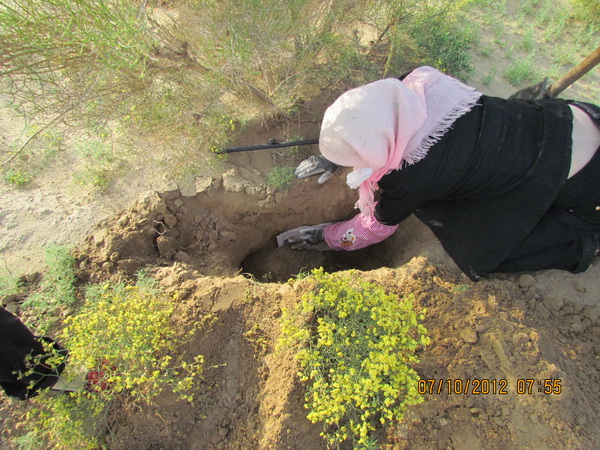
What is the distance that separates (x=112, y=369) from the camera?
6.37ft

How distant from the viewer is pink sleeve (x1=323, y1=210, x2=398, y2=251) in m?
2.60

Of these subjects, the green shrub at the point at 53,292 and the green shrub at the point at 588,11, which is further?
the green shrub at the point at 588,11

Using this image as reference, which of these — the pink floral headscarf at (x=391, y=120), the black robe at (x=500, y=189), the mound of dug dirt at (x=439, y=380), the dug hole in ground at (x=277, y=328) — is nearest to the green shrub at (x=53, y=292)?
the dug hole in ground at (x=277, y=328)

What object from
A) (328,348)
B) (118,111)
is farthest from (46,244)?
(328,348)

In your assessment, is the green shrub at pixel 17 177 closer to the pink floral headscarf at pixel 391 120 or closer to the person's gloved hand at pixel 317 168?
the person's gloved hand at pixel 317 168

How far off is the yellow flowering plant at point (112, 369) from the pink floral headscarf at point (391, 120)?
4.60 feet

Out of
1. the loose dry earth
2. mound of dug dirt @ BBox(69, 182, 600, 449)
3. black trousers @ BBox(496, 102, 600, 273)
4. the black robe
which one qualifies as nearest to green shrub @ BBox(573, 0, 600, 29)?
black trousers @ BBox(496, 102, 600, 273)

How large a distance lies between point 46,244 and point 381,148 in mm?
2553

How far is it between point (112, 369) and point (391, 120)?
2081 mm

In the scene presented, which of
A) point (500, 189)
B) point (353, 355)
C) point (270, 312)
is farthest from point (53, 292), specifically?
point (500, 189)

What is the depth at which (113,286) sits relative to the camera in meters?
2.24

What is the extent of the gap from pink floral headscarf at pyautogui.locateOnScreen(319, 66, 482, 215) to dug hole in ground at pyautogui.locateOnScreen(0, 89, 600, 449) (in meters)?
0.91

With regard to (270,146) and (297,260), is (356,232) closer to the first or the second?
(297,260)

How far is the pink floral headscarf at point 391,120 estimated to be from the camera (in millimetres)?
1642
